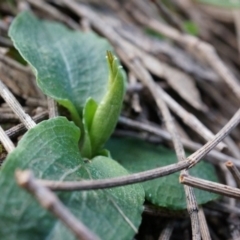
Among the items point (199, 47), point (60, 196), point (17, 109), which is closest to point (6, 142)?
point (17, 109)

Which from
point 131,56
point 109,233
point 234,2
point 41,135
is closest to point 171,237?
point 109,233

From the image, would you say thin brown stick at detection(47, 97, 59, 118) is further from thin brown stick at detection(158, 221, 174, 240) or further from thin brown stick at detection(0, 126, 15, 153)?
thin brown stick at detection(158, 221, 174, 240)

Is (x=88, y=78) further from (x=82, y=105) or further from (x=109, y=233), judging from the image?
(x=109, y=233)

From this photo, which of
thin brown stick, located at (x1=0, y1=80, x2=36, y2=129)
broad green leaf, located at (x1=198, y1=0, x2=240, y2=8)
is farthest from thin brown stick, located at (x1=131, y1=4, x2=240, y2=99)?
thin brown stick, located at (x1=0, y1=80, x2=36, y2=129)

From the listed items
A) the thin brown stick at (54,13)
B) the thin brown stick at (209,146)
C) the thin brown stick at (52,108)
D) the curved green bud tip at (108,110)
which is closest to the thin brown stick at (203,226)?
the thin brown stick at (209,146)

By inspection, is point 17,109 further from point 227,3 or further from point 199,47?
point 227,3

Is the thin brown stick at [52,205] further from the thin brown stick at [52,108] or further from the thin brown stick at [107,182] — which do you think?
the thin brown stick at [52,108]

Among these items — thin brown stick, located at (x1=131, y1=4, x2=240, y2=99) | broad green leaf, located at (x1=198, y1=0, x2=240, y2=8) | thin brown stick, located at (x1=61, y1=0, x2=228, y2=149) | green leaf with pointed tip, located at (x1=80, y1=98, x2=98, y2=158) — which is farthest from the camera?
broad green leaf, located at (x1=198, y1=0, x2=240, y2=8)
